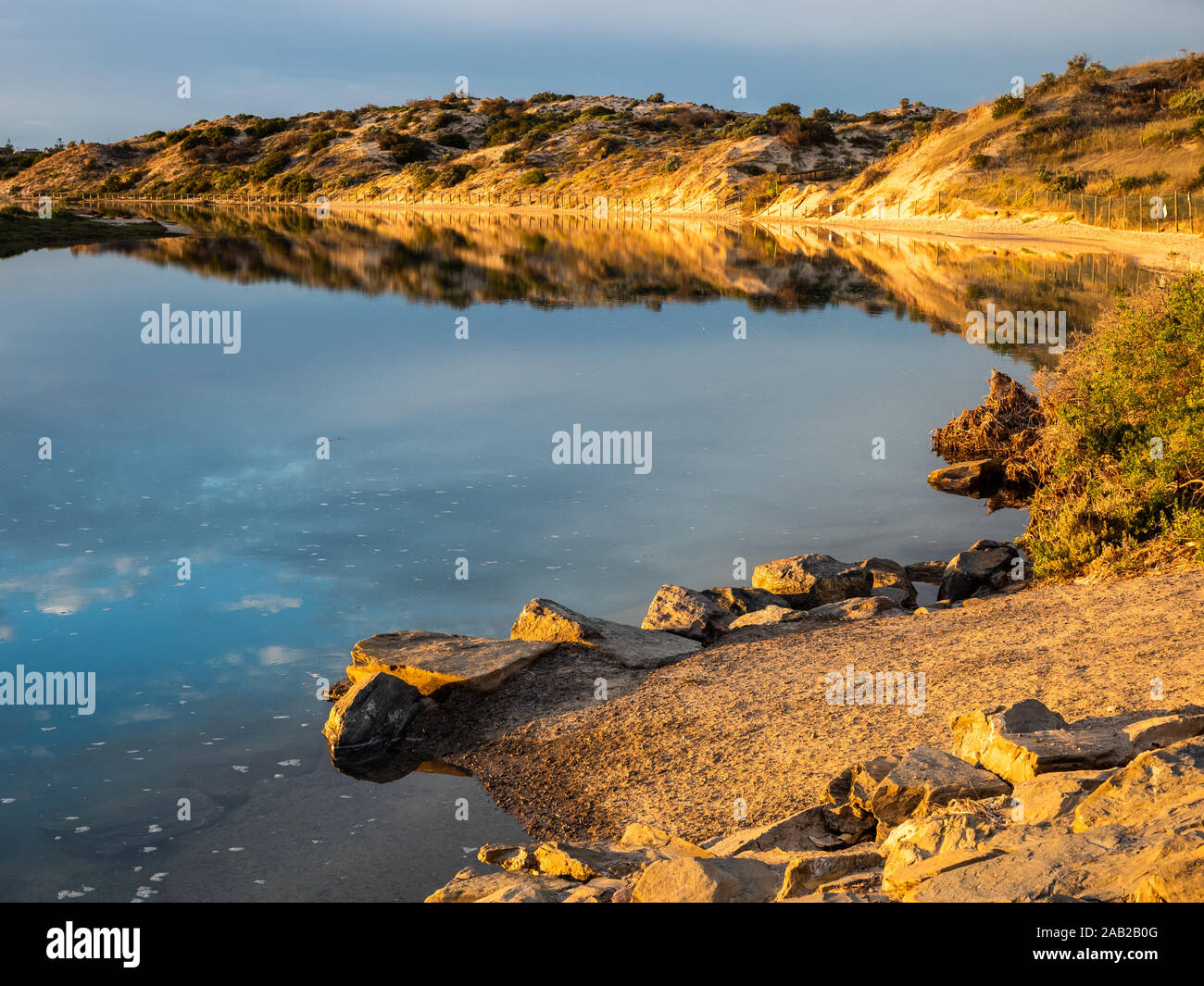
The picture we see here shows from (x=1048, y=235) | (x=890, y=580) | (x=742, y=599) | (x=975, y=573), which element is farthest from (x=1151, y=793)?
(x=1048, y=235)

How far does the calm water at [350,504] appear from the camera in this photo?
29.9ft

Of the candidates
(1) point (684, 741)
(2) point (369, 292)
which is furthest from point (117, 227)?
(1) point (684, 741)

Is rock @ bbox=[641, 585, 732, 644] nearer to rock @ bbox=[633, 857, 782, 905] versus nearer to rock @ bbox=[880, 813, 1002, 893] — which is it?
rock @ bbox=[880, 813, 1002, 893]

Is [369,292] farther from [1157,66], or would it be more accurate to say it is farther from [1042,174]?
[1157,66]

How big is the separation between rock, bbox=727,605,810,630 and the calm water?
4.97 ft

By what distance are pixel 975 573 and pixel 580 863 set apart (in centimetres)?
855

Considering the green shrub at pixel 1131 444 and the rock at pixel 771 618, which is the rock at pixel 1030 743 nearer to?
the rock at pixel 771 618

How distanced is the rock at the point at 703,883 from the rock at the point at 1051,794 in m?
1.45

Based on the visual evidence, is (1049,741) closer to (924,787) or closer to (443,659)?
(924,787)

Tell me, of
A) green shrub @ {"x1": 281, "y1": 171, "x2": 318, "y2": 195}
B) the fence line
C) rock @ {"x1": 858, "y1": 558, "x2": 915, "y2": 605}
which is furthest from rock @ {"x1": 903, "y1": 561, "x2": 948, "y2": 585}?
green shrub @ {"x1": 281, "y1": 171, "x2": 318, "y2": 195}

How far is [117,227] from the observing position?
7662 centimetres

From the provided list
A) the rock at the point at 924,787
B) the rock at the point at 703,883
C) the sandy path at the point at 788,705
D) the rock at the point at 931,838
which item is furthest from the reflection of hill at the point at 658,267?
the rock at the point at 703,883

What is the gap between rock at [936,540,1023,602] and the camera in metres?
14.1
